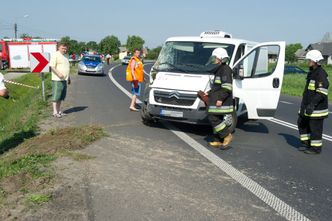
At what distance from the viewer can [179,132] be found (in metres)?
8.61

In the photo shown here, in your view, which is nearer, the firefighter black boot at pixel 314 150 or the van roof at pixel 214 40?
the firefighter black boot at pixel 314 150

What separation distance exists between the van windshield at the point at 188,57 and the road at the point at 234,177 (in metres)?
1.36

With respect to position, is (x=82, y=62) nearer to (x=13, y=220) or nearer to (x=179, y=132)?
(x=179, y=132)

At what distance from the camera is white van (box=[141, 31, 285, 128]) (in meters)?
8.10

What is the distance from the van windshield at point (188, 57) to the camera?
870 centimetres

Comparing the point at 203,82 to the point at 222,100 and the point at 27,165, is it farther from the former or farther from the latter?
the point at 27,165

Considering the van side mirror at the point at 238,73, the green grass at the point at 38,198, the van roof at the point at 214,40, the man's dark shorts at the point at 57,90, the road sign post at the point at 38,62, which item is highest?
the van roof at the point at 214,40

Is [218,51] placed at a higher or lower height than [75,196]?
higher

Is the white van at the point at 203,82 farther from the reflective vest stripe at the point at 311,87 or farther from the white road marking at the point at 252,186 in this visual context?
the reflective vest stripe at the point at 311,87

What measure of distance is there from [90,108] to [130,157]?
561cm

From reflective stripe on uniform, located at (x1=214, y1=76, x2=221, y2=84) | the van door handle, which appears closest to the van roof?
the van door handle

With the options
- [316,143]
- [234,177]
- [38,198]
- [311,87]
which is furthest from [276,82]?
[38,198]

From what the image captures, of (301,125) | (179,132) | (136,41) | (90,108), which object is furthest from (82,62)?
(136,41)

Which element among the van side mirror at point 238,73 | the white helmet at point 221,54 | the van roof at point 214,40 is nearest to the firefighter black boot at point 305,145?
the van side mirror at point 238,73
